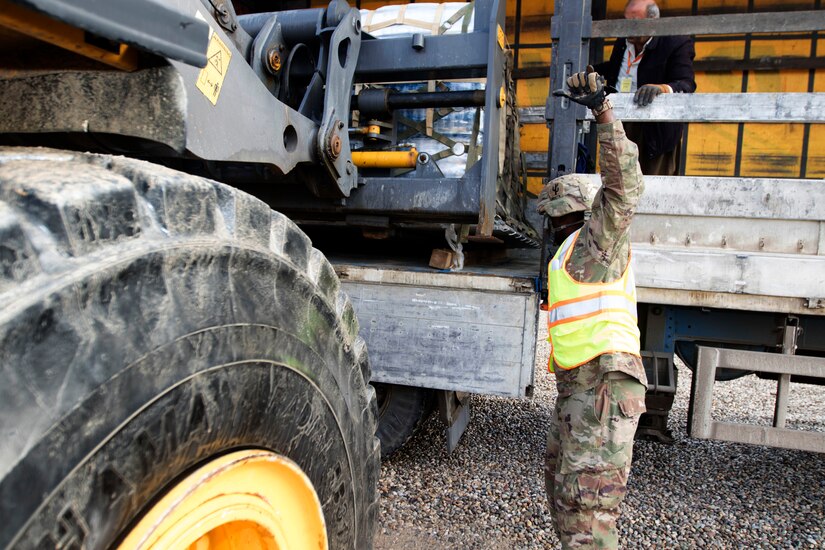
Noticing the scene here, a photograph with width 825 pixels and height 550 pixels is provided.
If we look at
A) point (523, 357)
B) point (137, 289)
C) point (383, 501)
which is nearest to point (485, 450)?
point (383, 501)

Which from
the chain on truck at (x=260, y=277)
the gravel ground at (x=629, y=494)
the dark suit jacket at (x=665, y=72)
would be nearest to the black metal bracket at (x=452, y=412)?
the chain on truck at (x=260, y=277)

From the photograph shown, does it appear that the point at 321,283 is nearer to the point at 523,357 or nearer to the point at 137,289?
the point at 137,289

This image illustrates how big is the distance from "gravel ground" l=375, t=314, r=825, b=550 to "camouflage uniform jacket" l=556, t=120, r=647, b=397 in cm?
89

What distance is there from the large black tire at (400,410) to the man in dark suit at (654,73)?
2.19m

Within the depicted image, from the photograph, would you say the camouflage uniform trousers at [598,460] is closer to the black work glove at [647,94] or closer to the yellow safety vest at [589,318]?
the yellow safety vest at [589,318]

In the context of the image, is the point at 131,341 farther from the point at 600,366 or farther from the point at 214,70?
the point at 600,366

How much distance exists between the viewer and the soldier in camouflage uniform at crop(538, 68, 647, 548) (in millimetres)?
2447

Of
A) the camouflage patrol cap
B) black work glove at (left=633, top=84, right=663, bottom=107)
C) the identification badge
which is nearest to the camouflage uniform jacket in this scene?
the camouflage patrol cap

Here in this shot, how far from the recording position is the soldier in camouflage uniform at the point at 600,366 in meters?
2.45

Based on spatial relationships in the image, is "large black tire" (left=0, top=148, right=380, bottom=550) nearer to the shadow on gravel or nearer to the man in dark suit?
the shadow on gravel

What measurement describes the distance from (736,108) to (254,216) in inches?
99.7

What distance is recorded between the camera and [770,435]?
2916 millimetres

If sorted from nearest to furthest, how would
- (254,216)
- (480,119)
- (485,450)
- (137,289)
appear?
(137,289)
(254,216)
(480,119)
(485,450)

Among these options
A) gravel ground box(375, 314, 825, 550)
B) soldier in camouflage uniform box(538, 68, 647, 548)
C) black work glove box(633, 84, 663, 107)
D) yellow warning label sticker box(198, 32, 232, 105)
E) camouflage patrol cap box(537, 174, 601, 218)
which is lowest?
gravel ground box(375, 314, 825, 550)
